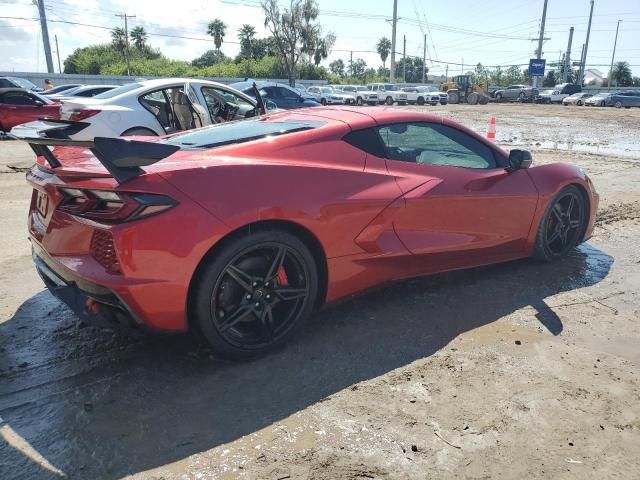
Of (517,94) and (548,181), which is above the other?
(548,181)

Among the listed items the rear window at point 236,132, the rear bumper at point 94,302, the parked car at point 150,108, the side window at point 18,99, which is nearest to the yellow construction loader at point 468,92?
the side window at point 18,99

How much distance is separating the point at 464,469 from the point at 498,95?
55895mm

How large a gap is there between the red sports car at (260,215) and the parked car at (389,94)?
39115 mm

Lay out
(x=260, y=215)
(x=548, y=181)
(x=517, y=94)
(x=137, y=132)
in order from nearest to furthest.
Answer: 1. (x=260, y=215)
2. (x=548, y=181)
3. (x=137, y=132)
4. (x=517, y=94)

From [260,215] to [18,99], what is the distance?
42.5 feet

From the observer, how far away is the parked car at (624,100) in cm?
4159

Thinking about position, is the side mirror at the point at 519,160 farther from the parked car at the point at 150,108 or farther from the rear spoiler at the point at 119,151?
the parked car at the point at 150,108

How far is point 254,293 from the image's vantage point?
9.65ft

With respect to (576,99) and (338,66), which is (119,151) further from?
(338,66)

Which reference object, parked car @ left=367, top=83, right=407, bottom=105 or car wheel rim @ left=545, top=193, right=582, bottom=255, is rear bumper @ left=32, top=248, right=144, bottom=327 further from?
parked car @ left=367, top=83, right=407, bottom=105

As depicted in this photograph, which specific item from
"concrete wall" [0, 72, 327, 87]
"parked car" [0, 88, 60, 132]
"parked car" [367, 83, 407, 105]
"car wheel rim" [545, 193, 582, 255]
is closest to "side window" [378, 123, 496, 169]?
"car wheel rim" [545, 193, 582, 255]

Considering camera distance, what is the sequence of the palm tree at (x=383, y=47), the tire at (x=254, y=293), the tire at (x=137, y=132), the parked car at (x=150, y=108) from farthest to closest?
the palm tree at (x=383, y=47) → the tire at (x=137, y=132) → the parked car at (x=150, y=108) → the tire at (x=254, y=293)

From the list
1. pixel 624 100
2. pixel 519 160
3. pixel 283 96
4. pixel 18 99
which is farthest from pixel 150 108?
pixel 624 100

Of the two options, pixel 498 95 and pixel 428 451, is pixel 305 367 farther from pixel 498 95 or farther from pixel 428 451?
pixel 498 95
